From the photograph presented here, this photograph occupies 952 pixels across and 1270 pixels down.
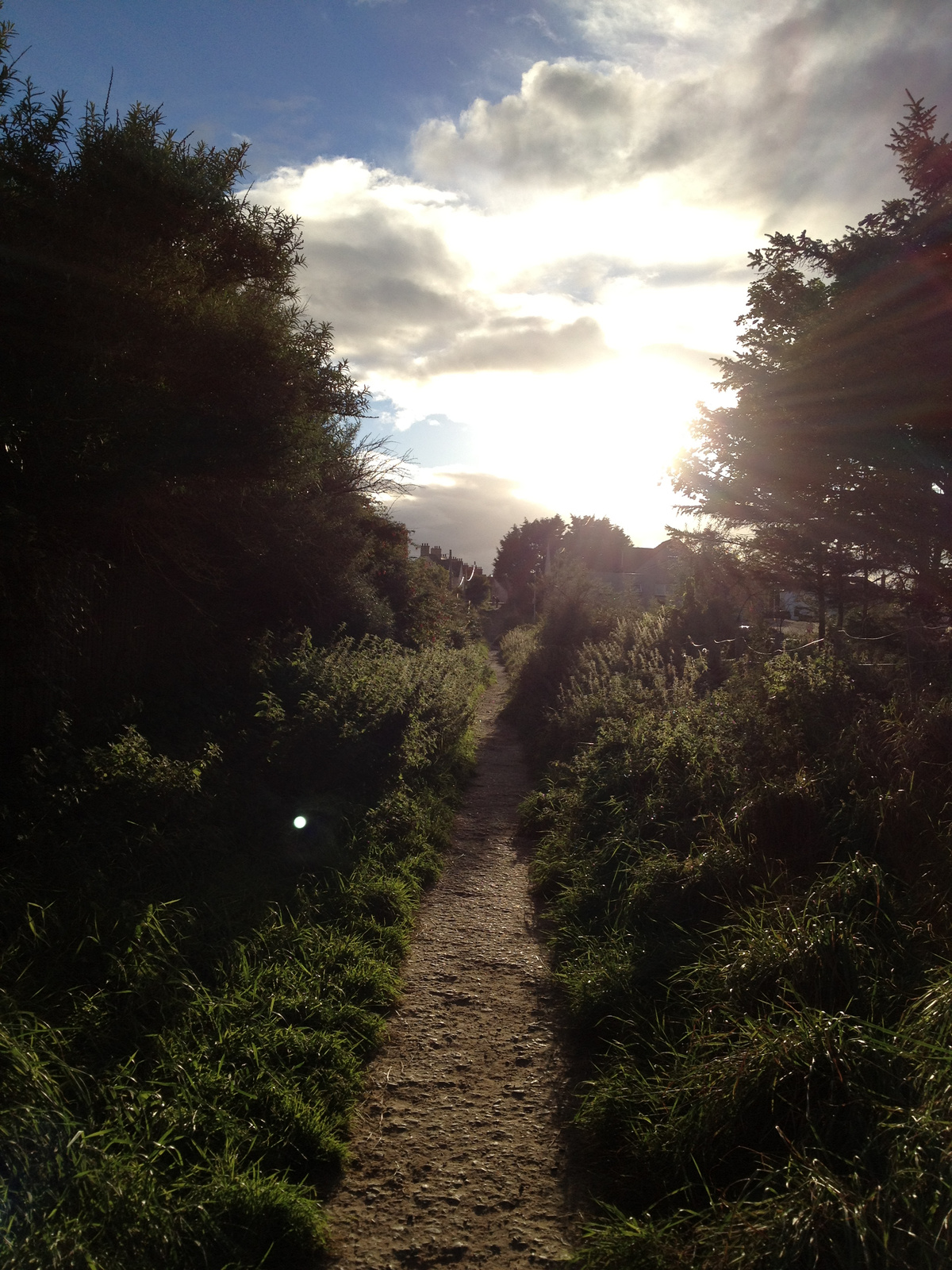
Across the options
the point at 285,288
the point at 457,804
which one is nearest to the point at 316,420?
the point at 285,288

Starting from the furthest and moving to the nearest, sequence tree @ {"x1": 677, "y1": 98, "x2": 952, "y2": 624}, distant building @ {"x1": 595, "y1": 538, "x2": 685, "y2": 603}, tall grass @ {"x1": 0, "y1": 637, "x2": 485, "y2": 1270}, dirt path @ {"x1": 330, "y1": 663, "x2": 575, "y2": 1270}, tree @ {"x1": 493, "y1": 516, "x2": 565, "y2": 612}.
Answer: tree @ {"x1": 493, "y1": 516, "x2": 565, "y2": 612} < distant building @ {"x1": 595, "y1": 538, "x2": 685, "y2": 603} < tree @ {"x1": 677, "y1": 98, "x2": 952, "y2": 624} < dirt path @ {"x1": 330, "y1": 663, "x2": 575, "y2": 1270} < tall grass @ {"x1": 0, "y1": 637, "x2": 485, "y2": 1270}

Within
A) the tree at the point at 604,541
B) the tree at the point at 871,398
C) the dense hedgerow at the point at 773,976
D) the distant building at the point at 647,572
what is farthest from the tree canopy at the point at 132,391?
the tree at the point at 604,541

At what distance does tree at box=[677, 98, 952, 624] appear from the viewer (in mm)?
9703

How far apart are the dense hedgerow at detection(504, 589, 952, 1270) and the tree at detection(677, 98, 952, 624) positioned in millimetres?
5052

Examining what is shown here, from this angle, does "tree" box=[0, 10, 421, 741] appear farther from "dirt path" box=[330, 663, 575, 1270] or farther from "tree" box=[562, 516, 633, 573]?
"tree" box=[562, 516, 633, 573]

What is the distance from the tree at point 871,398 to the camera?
31.8ft

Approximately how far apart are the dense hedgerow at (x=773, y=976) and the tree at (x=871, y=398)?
5052mm

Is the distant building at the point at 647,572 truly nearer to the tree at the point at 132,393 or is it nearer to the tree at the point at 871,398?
the tree at the point at 871,398

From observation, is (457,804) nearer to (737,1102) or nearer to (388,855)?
(388,855)

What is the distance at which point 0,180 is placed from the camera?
237 inches

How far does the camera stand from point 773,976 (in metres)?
3.45

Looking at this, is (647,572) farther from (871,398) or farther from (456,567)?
(871,398)

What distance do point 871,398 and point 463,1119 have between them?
10310 millimetres

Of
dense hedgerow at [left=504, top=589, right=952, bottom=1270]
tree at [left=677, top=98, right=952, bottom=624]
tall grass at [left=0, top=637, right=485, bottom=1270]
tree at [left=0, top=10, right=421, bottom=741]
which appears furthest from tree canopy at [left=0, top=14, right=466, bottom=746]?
tree at [left=677, top=98, right=952, bottom=624]
